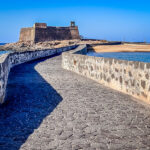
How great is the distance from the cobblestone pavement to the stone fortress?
71631 millimetres

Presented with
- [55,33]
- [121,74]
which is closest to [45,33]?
[55,33]

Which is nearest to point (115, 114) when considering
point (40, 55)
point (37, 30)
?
point (40, 55)

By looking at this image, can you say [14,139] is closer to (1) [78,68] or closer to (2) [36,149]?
(2) [36,149]

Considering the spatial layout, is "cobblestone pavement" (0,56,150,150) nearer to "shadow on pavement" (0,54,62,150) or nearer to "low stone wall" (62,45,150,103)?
"shadow on pavement" (0,54,62,150)

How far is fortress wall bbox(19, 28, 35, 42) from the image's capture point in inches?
3059

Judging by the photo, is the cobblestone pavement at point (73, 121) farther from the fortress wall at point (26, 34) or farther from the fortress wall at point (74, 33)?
the fortress wall at point (74, 33)

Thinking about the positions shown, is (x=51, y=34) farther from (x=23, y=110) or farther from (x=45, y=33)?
(x=23, y=110)

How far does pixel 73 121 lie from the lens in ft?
13.4

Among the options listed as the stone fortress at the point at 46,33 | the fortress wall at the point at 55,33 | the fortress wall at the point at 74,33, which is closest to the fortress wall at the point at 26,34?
the stone fortress at the point at 46,33

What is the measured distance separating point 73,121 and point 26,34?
81913 mm

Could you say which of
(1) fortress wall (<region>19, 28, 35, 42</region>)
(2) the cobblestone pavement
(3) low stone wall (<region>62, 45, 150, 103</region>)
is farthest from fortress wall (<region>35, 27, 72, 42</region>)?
(2) the cobblestone pavement

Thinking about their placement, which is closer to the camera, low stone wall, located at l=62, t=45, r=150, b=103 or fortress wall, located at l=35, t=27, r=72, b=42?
low stone wall, located at l=62, t=45, r=150, b=103

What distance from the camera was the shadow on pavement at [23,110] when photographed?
3.37 m

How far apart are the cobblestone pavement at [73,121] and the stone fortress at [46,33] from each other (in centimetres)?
7163
